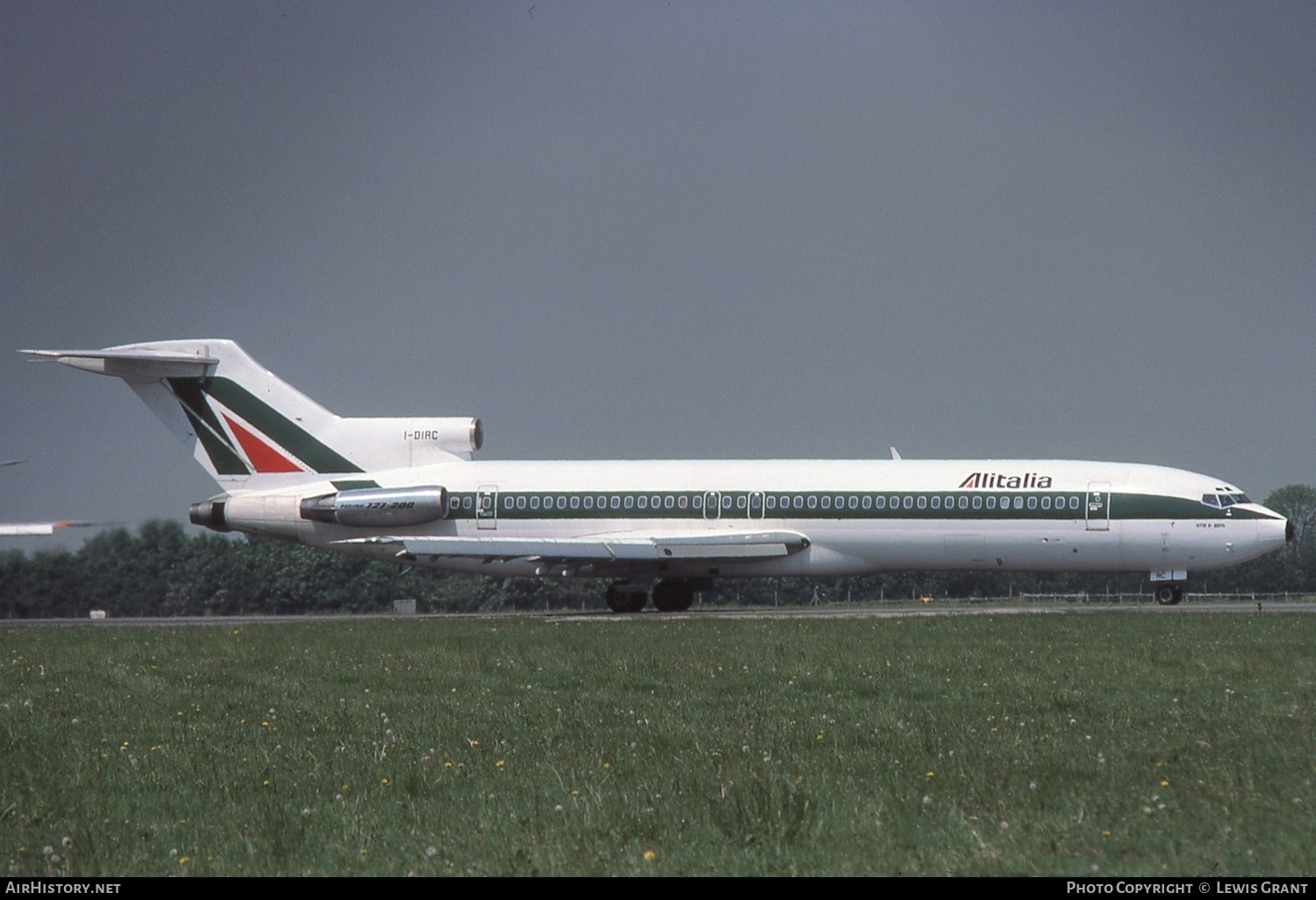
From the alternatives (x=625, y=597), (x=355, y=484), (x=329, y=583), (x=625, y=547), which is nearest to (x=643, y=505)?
(x=625, y=547)

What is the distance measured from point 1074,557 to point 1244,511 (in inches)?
164

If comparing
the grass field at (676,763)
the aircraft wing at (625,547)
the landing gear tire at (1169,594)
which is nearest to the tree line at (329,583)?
the landing gear tire at (1169,594)

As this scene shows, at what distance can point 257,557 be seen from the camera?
215 feet

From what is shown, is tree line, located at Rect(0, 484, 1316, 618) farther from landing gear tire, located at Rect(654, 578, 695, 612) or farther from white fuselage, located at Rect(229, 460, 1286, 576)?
landing gear tire, located at Rect(654, 578, 695, 612)

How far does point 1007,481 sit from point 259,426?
67.0ft

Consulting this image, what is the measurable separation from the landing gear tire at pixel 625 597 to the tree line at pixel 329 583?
610 centimetres

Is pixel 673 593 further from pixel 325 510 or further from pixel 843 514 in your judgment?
pixel 325 510

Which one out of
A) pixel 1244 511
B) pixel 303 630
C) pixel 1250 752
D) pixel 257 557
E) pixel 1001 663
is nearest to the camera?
pixel 1250 752

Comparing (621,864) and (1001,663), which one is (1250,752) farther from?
(1001,663)

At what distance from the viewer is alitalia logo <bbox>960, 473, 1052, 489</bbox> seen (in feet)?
116

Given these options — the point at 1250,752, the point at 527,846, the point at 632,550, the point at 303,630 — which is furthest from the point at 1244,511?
the point at 527,846

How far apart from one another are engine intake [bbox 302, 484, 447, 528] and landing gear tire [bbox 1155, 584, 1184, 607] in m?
18.6

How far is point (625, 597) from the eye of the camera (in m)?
38.7

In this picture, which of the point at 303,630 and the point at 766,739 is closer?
the point at 766,739
